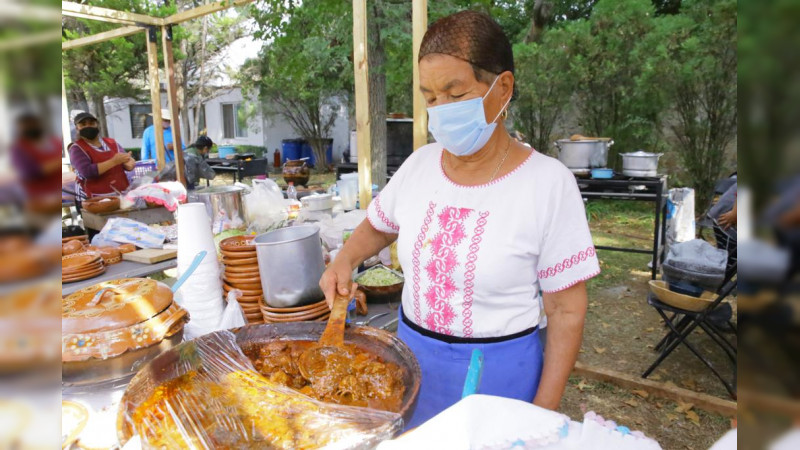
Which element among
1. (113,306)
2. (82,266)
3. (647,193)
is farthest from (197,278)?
(647,193)

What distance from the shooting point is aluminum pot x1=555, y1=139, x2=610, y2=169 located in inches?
265

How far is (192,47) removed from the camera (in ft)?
64.2

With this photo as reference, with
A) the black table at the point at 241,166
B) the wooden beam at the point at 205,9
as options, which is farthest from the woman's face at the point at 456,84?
the black table at the point at 241,166

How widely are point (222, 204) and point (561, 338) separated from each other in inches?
123

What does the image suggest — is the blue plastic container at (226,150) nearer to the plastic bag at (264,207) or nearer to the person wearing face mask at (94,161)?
the person wearing face mask at (94,161)

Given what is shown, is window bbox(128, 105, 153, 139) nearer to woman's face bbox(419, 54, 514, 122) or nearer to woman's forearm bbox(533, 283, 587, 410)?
woman's face bbox(419, 54, 514, 122)

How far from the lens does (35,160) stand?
29cm

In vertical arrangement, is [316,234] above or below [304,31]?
below

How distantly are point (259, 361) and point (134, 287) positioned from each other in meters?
0.60

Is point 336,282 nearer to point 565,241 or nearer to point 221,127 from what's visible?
point 565,241

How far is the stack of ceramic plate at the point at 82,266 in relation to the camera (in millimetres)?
3029

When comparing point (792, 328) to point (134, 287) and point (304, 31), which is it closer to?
point (134, 287)

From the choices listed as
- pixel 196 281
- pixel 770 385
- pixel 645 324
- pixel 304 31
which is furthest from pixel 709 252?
pixel 304 31

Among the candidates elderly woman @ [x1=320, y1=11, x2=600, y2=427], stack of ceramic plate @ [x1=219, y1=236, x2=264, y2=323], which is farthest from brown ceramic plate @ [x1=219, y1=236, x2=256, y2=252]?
elderly woman @ [x1=320, y1=11, x2=600, y2=427]
